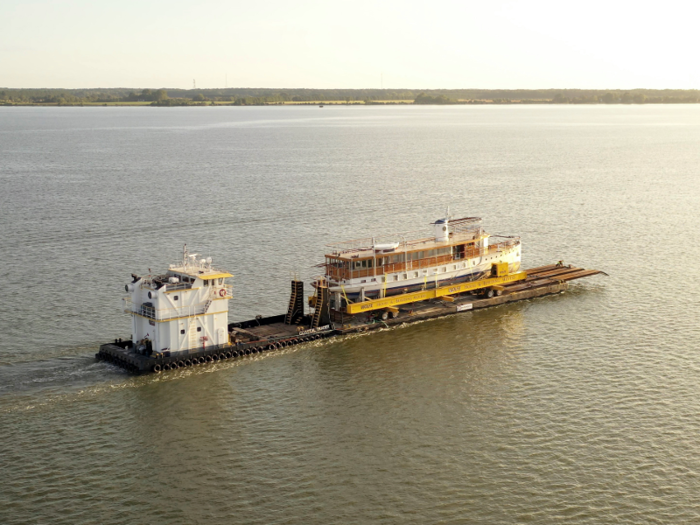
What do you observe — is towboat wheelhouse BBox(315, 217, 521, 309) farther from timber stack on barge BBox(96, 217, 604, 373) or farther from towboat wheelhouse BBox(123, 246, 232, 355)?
towboat wheelhouse BBox(123, 246, 232, 355)

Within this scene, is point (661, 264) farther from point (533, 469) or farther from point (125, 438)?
point (125, 438)

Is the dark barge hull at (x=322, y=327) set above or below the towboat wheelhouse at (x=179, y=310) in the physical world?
below

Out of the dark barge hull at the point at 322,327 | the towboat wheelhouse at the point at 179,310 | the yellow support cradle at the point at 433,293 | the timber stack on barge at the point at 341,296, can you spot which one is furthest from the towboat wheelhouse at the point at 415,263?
the towboat wheelhouse at the point at 179,310

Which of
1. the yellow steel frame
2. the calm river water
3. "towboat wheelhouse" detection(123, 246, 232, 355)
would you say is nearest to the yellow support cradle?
the yellow steel frame

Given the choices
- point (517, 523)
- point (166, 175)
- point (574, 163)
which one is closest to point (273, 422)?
point (517, 523)

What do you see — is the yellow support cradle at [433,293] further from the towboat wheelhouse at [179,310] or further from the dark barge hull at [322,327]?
the towboat wheelhouse at [179,310]
